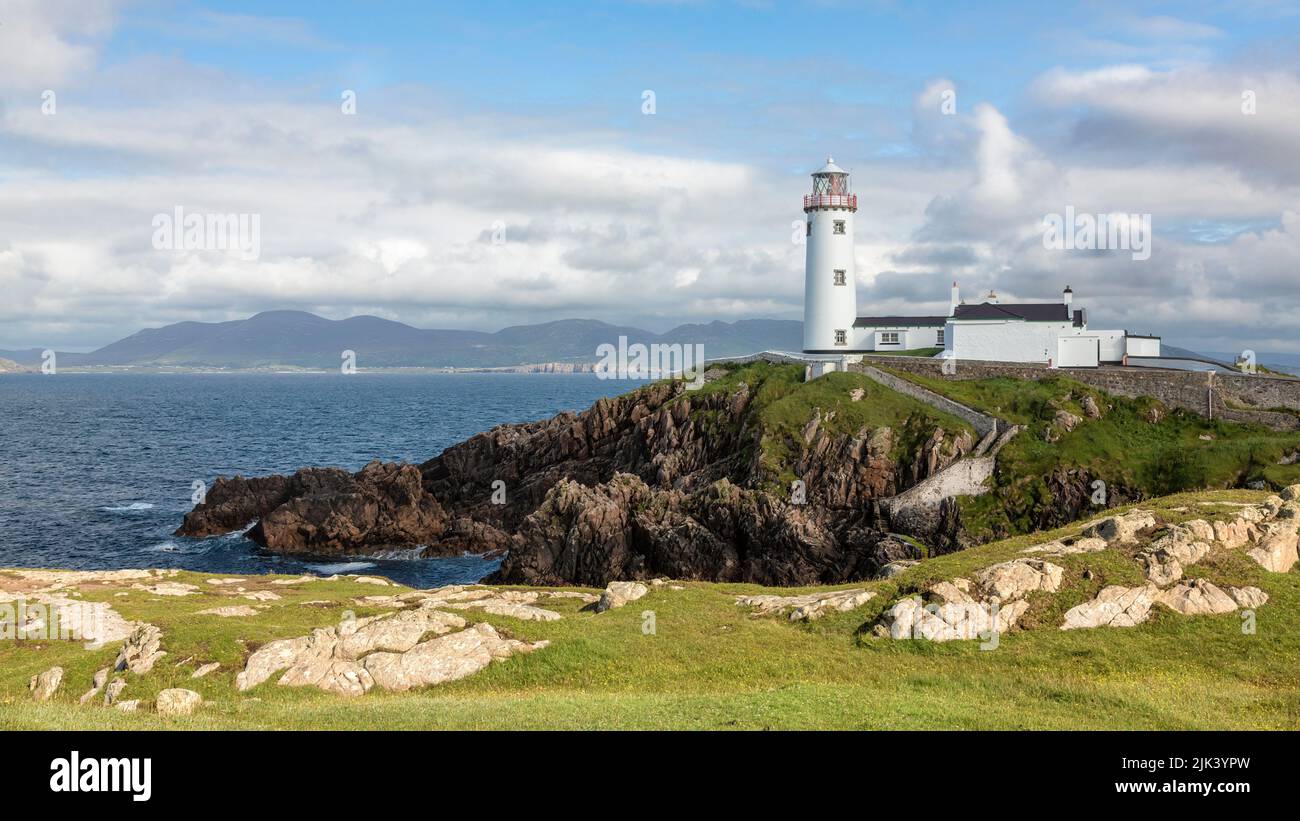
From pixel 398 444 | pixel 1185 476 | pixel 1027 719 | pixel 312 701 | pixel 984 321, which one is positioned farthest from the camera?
pixel 398 444

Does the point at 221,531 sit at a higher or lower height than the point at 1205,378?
lower

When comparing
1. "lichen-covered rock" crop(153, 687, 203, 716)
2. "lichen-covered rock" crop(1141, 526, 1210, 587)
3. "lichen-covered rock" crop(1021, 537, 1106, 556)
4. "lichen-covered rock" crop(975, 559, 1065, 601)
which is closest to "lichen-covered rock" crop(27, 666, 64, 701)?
"lichen-covered rock" crop(153, 687, 203, 716)

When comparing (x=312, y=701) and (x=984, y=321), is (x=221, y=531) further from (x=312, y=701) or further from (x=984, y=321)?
(x=984, y=321)

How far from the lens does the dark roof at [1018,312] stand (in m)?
77.4

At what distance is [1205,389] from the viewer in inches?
2457

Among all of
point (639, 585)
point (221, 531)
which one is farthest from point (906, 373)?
point (221, 531)

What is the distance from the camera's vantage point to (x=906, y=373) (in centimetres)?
7381

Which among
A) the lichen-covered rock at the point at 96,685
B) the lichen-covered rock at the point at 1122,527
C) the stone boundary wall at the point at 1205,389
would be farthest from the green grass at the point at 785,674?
the stone boundary wall at the point at 1205,389

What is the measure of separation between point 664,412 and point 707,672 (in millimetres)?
53194

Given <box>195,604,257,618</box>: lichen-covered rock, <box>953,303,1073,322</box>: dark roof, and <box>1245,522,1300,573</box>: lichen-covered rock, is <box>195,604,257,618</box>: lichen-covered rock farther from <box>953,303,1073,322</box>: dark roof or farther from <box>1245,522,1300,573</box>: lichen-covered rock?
<box>953,303,1073,322</box>: dark roof

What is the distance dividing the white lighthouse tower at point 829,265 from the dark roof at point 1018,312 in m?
11.1

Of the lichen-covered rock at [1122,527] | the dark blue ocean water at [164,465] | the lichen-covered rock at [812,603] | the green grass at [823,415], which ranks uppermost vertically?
the green grass at [823,415]

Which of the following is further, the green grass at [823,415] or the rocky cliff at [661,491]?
the green grass at [823,415]

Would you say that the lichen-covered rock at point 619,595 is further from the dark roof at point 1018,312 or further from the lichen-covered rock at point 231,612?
the dark roof at point 1018,312
